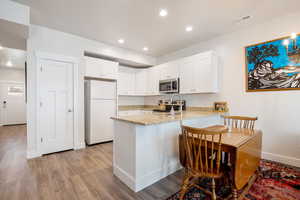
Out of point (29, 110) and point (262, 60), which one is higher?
point (262, 60)

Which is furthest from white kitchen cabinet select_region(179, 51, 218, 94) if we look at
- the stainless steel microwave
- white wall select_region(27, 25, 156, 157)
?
white wall select_region(27, 25, 156, 157)

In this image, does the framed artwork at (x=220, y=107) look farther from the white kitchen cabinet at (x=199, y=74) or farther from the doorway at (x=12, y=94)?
the doorway at (x=12, y=94)

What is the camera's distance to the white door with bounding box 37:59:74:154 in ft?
9.05

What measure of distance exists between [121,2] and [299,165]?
394cm

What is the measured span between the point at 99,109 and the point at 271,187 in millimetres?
3507

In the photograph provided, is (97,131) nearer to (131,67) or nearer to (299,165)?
(131,67)

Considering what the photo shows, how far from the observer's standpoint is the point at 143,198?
1530mm

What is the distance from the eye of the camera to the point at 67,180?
188 cm

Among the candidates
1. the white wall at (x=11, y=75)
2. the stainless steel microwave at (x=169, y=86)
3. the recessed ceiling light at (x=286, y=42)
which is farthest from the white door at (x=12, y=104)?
the recessed ceiling light at (x=286, y=42)

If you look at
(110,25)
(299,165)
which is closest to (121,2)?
(110,25)

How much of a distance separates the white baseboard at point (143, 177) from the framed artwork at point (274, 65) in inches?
89.1

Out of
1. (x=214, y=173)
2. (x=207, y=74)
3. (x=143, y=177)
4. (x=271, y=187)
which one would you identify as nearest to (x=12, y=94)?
(x=143, y=177)

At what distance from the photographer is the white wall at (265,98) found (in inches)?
89.9

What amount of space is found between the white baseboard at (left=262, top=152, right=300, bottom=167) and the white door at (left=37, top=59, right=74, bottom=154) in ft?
13.5
